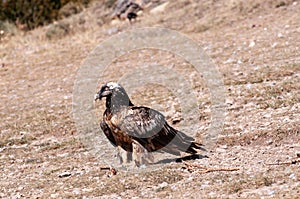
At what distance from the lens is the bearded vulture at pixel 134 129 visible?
6426 millimetres

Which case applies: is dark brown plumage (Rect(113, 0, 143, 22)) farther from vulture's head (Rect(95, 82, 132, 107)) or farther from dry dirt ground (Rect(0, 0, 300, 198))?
vulture's head (Rect(95, 82, 132, 107))

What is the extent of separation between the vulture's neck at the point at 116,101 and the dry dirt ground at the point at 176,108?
2.43 ft

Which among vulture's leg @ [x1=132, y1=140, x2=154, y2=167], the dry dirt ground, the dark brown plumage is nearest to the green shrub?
the dark brown plumage

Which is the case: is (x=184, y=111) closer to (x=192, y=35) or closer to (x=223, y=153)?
(x=223, y=153)

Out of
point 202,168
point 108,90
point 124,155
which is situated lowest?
point 202,168

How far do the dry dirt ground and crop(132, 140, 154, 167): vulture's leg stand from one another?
0.12m

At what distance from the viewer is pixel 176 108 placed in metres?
9.97

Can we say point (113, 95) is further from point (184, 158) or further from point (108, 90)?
point (184, 158)

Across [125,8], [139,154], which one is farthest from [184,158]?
[125,8]

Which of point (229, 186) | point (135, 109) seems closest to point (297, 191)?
point (229, 186)

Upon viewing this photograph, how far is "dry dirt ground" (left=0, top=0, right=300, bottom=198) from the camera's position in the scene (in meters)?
6.17

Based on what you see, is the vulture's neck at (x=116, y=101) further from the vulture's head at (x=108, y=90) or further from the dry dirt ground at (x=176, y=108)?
the dry dirt ground at (x=176, y=108)

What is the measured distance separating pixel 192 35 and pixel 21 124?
7.42 metres

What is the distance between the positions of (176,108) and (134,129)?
3.62 metres
